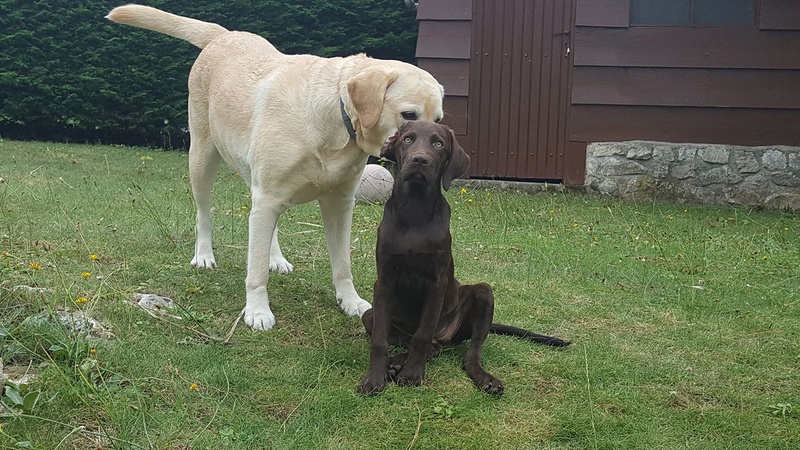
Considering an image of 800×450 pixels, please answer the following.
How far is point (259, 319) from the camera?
396 centimetres

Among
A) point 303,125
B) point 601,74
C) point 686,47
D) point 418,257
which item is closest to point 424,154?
point 418,257

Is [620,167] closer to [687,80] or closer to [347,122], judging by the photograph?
[687,80]

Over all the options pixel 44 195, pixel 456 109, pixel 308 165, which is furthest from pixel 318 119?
pixel 456 109

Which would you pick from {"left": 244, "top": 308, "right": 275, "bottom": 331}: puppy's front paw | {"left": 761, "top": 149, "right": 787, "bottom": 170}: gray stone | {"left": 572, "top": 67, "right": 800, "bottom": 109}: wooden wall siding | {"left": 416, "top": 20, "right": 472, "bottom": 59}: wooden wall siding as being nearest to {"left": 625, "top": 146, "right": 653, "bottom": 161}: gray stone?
{"left": 572, "top": 67, "right": 800, "bottom": 109}: wooden wall siding

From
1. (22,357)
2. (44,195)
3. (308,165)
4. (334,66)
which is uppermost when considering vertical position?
(334,66)

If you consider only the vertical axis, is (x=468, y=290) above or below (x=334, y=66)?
below

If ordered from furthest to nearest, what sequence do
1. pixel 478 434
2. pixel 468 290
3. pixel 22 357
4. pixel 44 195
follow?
pixel 44 195 → pixel 468 290 → pixel 22 357 → pixel 478 434

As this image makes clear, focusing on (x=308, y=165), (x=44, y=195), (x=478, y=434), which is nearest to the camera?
(x=478, y=434)

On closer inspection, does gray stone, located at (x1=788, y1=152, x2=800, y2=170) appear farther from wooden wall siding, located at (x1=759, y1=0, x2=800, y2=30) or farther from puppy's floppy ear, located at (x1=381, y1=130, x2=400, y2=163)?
puppy's floppy ear, located at (x1=381, y1=130, x2=400, y2=163)

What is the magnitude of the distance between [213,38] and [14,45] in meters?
9.37

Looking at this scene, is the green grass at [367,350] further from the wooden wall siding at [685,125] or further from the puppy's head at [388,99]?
the wooden wall siding at [685,125]

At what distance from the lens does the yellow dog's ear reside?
143 inches

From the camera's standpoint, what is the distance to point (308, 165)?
397 cm

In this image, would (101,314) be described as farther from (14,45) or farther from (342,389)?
(14,45)
